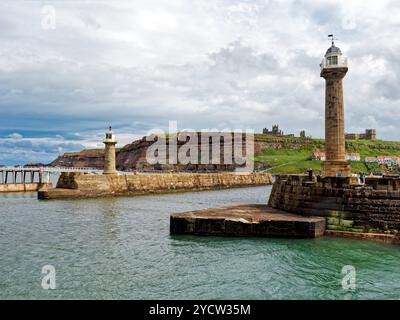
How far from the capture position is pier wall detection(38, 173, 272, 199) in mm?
42844

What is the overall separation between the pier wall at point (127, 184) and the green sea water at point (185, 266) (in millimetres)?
21774

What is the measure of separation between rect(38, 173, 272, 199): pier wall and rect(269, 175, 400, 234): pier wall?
29861mm

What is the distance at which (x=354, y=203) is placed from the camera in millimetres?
17922

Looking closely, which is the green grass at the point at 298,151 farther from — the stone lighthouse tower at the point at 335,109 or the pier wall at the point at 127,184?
the stone lighthouse tower at the point at 335,109

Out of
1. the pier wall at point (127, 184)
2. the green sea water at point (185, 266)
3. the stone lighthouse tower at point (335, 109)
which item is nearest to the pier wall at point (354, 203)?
the green sea water at point (185, 266)

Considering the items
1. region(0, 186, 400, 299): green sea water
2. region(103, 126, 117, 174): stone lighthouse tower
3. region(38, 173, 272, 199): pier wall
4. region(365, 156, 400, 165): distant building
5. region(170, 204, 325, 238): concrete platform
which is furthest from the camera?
region(365, 156, 400, 165): distant building

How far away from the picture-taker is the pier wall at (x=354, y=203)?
17.1 m

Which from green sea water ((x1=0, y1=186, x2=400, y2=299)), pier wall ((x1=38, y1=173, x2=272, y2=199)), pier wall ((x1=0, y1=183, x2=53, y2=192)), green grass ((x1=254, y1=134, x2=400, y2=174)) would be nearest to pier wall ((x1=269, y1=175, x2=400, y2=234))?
green sea water ((x1=0, y1=186, x2=400, y2=299))

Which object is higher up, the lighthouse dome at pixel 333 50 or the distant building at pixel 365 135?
the distant building at pixel 365 135

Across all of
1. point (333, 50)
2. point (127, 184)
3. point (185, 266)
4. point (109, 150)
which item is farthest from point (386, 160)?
point (185, 266)

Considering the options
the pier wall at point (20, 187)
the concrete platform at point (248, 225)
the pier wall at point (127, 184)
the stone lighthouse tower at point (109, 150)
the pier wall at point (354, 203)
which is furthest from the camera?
the pier wall at point (20, 187)

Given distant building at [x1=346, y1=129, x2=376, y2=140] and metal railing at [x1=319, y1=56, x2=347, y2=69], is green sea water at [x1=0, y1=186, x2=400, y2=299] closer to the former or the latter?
metal railing at [x1=319, y1=56, x2=347, y2=69]
